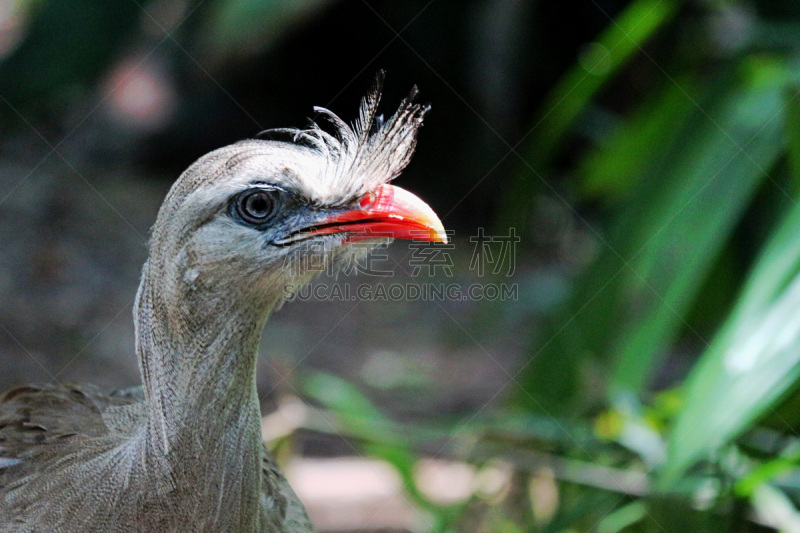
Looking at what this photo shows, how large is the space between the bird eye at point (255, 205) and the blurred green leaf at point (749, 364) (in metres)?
1.04

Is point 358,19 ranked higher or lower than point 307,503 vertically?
higher

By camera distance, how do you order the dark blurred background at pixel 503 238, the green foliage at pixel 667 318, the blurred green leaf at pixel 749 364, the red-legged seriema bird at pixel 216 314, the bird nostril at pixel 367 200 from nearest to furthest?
the red-legged seriema bird at pixel 216 314 < the bird nostril at pixel 367 200 < the blurred green leaf at pixel 749 364 < the green foliage at pixel 667 318 < the dark blurred background at pixel 503 238

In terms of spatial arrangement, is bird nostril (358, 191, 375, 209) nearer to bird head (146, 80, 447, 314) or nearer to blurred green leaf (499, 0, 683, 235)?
bird head (146, 80, 447, 314)

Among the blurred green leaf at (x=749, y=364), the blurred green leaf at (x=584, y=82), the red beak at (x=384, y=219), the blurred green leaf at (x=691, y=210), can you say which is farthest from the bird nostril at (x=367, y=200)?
the blurred green leaf at (x=584, y=82)

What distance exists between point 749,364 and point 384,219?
94 centimetres

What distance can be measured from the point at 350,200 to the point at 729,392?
0.97 meters

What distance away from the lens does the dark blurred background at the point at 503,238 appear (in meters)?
2.29

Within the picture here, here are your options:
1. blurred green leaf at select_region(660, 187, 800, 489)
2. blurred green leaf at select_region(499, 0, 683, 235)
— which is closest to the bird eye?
blurred green leaf at select_region(660, 187, 800, 489)

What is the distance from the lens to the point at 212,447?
55.9 inches

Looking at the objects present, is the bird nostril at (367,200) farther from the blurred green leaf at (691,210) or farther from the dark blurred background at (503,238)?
the blurred green leaf at (691,210)

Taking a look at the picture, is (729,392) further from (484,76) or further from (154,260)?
(484,76)

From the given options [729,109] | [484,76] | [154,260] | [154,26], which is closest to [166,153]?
[154,26]

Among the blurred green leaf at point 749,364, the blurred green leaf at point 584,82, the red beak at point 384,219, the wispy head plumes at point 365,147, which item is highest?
the blurred green leaf at point 584,82

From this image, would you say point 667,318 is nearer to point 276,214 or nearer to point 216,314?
point 276,214
